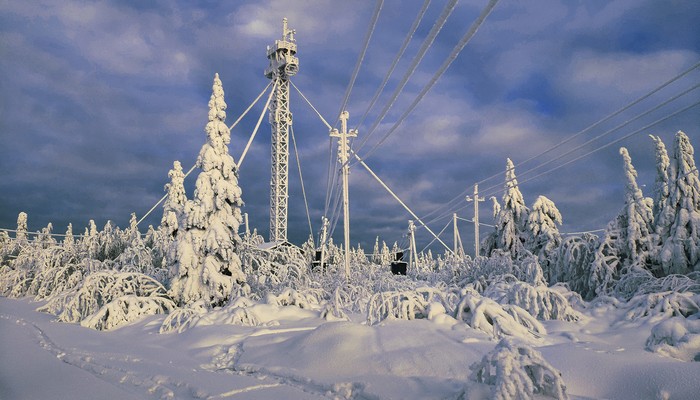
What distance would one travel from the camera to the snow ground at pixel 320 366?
4.68m

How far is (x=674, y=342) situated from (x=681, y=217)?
37.8 ft

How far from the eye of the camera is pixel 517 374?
12.5ft

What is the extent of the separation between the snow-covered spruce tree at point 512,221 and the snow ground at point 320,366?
14.6 m

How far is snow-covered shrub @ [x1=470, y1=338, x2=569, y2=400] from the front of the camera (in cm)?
376

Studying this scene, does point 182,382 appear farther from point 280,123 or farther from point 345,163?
point 280,123

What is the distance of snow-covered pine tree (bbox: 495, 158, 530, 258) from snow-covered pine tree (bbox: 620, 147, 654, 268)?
646 centimetres

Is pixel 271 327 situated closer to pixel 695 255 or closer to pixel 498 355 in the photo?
pixel 498 355

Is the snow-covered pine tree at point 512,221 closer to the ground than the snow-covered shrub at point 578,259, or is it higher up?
higher up

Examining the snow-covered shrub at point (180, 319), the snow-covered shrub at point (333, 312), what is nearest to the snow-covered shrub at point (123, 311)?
the snow-covered shrub at point (180, 319)

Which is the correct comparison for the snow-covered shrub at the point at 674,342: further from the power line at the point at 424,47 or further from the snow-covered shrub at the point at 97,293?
the snow-covered shrub at the point at 97,293

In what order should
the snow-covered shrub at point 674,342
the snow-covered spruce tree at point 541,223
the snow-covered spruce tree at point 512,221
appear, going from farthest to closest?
the snow-covered spruce tree at point 512,221
the snow-covered spruce tree at point 541,223
the snow-covered shrub at point 674,342

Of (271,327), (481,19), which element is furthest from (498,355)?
(271,327)

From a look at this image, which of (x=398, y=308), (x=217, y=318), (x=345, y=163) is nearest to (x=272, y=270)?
(x=345, y=163)

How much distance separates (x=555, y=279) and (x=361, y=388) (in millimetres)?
15183
